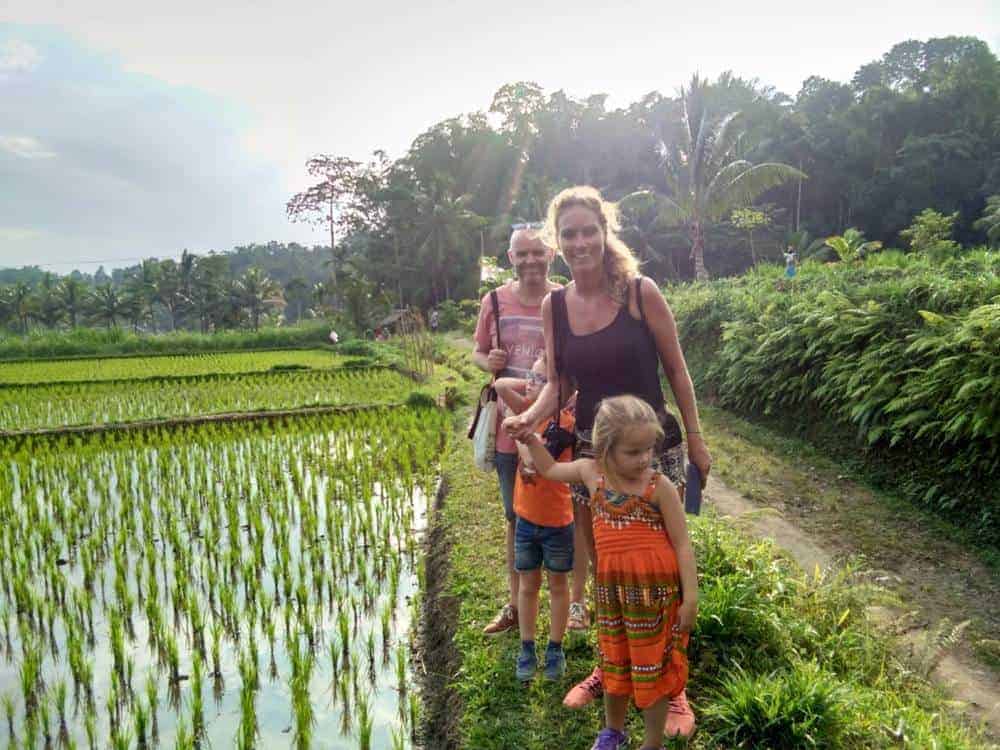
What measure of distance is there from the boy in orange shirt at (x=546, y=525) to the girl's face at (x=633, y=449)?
0.54 metres

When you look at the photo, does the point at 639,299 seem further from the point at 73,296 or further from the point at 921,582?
the point at 73,296

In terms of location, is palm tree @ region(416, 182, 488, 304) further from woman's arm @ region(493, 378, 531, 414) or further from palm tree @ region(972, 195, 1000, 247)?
woman's arm @ region(493, 378, 531, 414)

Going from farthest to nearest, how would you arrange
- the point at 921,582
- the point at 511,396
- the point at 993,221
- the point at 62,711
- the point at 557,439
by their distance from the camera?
the point at 993,221 < the point at 921,582 < the point at 62,711 < the point at 557,439 < the point at 511,396

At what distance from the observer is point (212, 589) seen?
4.18 metres

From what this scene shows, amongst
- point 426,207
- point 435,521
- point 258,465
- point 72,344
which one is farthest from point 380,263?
point 435,521

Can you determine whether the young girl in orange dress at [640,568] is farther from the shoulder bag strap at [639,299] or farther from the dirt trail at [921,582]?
the dirt trail at [921,582]

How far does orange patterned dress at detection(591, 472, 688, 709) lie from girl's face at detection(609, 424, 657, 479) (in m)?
0.08

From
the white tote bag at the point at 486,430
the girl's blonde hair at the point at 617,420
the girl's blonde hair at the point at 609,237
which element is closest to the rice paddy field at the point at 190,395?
the white tote bag at the point at 486,430

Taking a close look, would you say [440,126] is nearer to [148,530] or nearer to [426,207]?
[426,207]

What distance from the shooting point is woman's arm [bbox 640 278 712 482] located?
2.21m

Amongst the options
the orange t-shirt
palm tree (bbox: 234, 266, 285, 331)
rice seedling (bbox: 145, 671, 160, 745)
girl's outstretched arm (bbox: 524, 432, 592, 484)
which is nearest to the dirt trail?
the orange t-shirt

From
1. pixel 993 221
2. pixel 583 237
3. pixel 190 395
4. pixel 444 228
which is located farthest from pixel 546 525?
pixel 444 228

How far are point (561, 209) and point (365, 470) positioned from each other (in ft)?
15.6

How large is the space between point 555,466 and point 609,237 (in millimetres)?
802
